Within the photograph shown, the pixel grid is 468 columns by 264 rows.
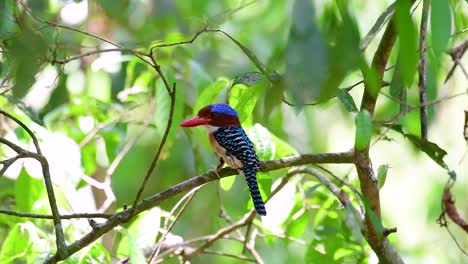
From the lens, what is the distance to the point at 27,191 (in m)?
3.05

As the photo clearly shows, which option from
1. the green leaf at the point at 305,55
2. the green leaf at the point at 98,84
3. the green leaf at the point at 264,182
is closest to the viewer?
the green leaf at the point at 305,55

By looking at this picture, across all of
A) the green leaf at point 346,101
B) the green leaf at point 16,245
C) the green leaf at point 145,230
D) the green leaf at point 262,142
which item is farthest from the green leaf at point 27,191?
the green leaf at point 346,101

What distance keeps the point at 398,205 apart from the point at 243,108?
11.0 feet

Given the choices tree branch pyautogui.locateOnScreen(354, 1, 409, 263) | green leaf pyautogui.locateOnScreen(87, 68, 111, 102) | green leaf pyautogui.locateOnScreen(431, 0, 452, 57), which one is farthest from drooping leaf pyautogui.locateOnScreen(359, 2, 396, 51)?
green leaf pyautogui.locateOnScreen(87, 68, 111, 102)

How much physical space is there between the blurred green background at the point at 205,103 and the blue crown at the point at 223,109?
0.06 meters

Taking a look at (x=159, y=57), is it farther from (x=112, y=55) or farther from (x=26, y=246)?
(x=26, y=246)

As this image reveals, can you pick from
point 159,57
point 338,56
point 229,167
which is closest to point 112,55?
point 159,57

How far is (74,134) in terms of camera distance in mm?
3676

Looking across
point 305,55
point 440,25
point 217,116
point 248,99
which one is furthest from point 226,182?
point 305,55

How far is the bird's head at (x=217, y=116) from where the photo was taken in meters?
3.03

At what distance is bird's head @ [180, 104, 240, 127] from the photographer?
9.95 ft

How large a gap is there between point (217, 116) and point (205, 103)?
0.06 m

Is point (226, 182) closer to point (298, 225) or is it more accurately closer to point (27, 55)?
point (298, 225)

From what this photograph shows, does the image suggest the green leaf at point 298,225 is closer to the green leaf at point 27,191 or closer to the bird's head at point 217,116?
the bird's head at point 217,116
